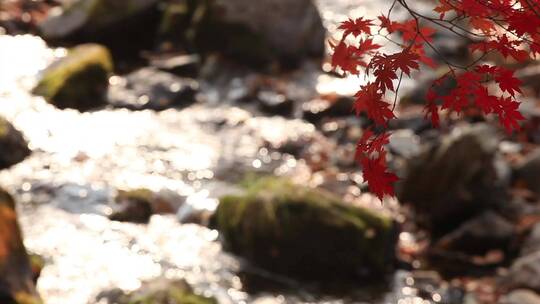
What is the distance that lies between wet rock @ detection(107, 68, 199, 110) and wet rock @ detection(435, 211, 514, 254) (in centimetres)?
435

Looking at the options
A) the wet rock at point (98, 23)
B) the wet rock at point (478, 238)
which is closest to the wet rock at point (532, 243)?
the wet rock at point (478, 238)

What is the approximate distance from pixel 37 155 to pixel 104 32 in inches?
152

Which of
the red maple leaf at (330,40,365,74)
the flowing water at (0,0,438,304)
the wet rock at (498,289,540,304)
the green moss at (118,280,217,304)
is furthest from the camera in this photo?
the flowing water at (0,0,438,304)

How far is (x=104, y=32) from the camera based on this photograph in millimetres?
11398

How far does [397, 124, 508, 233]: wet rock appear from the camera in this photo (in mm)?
7090

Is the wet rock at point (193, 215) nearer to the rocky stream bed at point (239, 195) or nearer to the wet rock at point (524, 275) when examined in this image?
the rocky stream bed at point (239, 195)

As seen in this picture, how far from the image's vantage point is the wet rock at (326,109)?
9617 mm

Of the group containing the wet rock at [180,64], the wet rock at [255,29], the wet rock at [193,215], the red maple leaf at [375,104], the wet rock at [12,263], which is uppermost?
the wet rock at [255,29]

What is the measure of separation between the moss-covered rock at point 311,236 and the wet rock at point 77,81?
3937mm

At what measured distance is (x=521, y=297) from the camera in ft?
18.6

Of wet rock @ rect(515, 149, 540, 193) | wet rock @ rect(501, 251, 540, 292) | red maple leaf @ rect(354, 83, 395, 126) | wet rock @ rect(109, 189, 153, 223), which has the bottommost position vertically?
red maple leaf @ rect(354, 83, 395, 126)

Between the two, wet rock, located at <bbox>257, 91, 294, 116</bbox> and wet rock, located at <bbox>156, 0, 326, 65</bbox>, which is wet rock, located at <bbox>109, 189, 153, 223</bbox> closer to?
wet rock, located at <bbox>257, 91, 294, 116</bbox>

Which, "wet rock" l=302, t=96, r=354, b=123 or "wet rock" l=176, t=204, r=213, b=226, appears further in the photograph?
"wet rock" l=302, t=96, r=354, b=123

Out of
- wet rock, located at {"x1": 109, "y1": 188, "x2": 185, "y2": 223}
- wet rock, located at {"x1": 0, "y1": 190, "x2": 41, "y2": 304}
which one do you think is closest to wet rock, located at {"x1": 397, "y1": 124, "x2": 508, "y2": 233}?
wet rock, located at {"x1": 109, "y1": 188, "x2": 185, "y2": 223}
